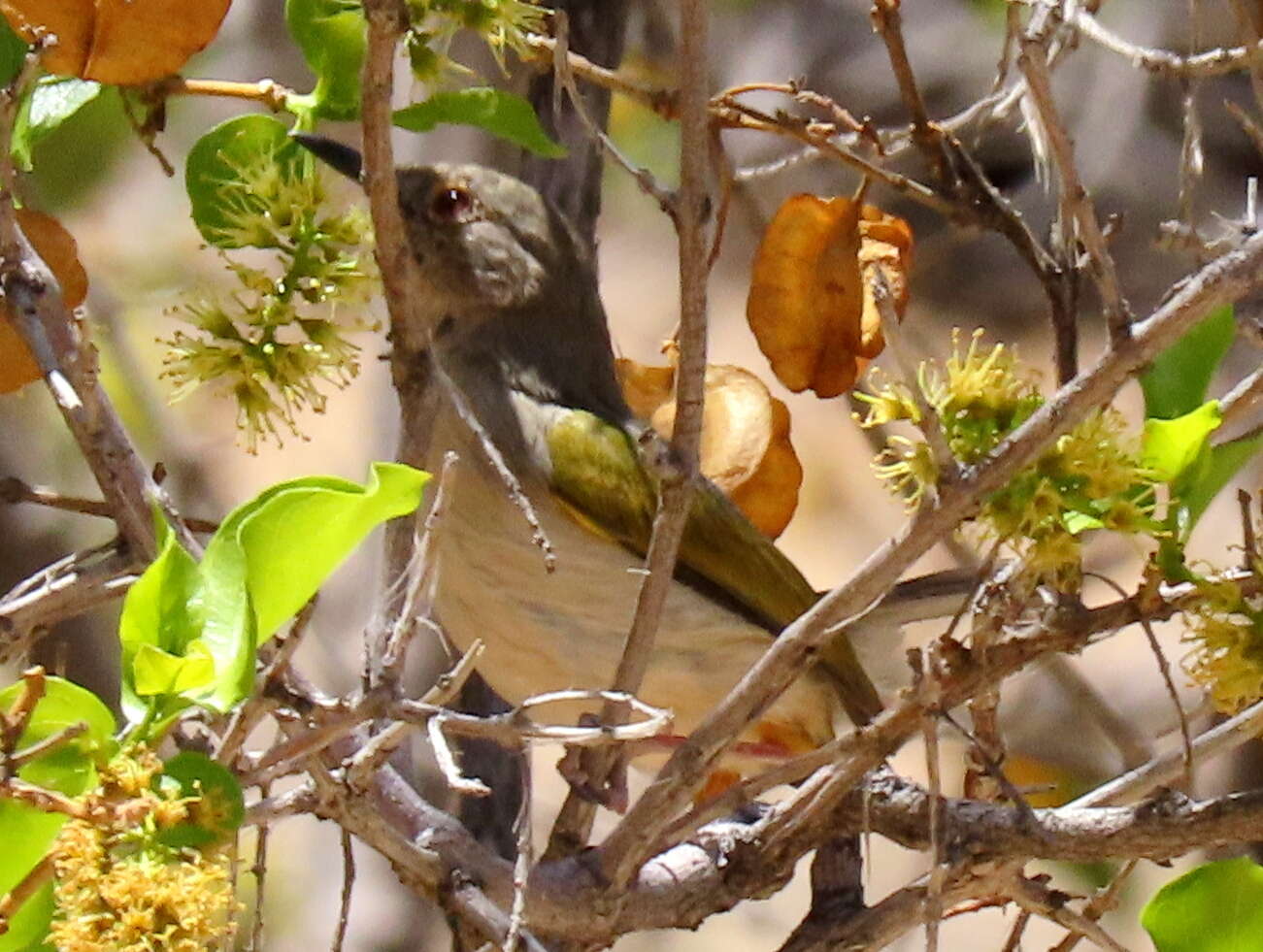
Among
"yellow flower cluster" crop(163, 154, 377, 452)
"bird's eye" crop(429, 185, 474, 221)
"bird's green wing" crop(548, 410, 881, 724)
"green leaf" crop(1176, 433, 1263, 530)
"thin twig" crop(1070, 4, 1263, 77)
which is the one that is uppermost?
"bird's eye" crop(429, 185, 474, 221)

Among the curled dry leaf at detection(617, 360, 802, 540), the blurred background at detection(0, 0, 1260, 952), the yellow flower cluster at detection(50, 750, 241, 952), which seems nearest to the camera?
the yellow flower cluster at detection(50, 750, 241, 952)

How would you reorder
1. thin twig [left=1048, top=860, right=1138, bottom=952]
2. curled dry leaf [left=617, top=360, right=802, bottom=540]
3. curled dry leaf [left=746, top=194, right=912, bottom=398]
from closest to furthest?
thin twig [left=1048, top=860, right=1138, bottom=952]
curled dry leaf [left=746, top=194, right=912, bottom=398]
curled dry leaf [left=617, top=360, right=802, bottom=540]

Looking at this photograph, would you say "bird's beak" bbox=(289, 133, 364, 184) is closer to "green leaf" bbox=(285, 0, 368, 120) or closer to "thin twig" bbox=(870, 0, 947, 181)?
"green leaf" bbox=(285, 0, 368, 120)

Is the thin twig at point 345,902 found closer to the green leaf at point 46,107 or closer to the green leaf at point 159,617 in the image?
the green leaf at point 159,617

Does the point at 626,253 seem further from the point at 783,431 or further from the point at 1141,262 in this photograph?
the point at 783,431

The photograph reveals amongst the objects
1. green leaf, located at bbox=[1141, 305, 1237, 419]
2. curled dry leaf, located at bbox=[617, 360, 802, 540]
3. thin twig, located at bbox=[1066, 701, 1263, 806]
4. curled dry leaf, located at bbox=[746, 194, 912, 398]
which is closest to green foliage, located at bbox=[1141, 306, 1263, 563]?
green leaf, located at bbox=[1141, 305, 1237, 419]

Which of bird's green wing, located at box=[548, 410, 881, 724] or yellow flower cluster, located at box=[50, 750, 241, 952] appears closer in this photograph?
yellow flower cluster, located at box=[50, 750, 241, 952]

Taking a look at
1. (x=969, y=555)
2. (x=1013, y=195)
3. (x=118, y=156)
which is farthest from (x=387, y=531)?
(x=1013, y=195)
